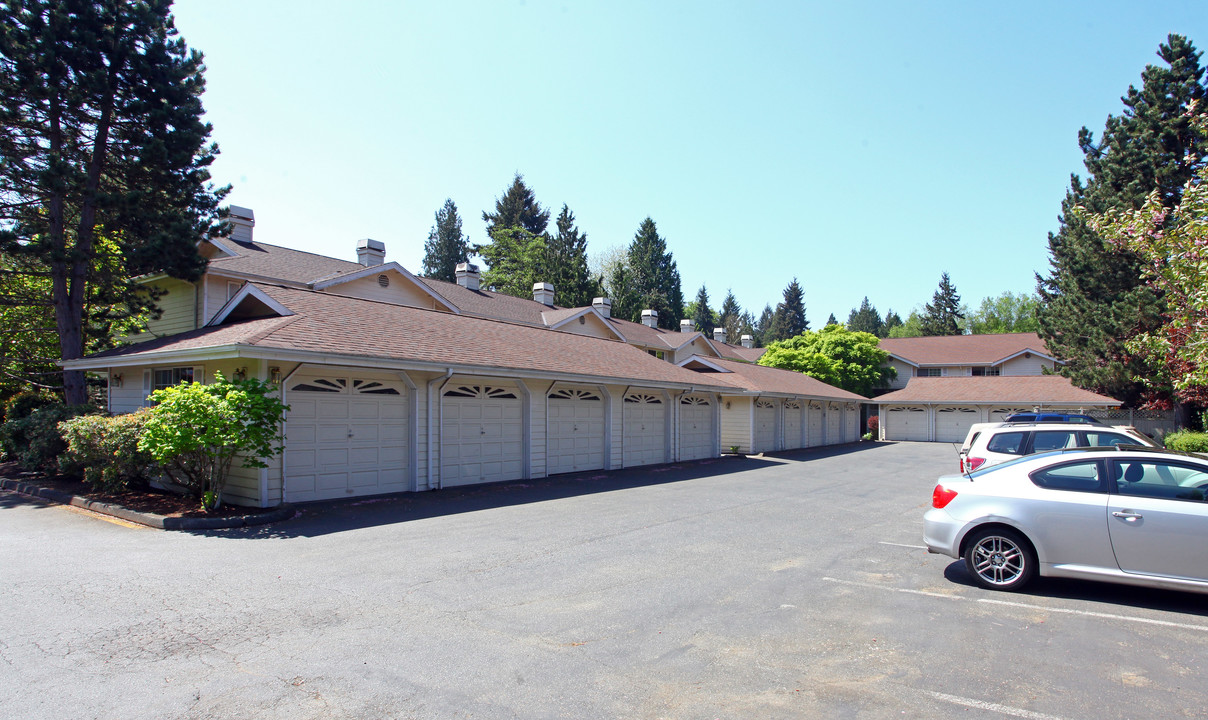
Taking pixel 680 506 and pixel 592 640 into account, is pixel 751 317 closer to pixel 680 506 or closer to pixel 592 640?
pixel 680 506

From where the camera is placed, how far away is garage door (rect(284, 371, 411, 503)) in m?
11.8

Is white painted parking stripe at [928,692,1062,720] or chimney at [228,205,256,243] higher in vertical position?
chimney at [228,205,256,243]

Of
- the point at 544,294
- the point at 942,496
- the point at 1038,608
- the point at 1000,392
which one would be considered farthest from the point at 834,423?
the point at 1038,608

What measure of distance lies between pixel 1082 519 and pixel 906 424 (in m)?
37.3

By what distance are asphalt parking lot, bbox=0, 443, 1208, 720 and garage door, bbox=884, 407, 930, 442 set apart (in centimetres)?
3357

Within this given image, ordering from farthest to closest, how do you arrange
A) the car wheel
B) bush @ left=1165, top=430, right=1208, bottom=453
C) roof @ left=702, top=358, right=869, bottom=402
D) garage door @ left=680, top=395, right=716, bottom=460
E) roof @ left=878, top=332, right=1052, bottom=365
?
1. roof @ left=878, top=332, right=1052, bottom=365
2. roof @ left=702, top=358, right=869, bottom=402
3. garage door @ left=680, top=395, right=716, bottom=460
4. bush @ left=1165, top=430, right=1208, bottom=453
5. the car wheel

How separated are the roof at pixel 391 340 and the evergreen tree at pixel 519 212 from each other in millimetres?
49705

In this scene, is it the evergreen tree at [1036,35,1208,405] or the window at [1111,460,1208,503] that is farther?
the evergreen tree at [1036,35,1208,405]

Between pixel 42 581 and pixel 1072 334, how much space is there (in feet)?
102

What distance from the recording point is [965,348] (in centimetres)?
4875

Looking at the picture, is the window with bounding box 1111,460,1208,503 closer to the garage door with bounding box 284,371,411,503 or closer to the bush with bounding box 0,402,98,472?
the garage door with bounding box 284,371,411,503

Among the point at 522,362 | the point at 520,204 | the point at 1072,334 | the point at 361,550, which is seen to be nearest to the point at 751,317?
the point at 520,204

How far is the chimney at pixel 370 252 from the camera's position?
77.4 ft

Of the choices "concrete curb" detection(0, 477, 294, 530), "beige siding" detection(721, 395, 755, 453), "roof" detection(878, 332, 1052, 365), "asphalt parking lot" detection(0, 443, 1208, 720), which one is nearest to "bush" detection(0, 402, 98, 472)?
"concrete curb" detection(0, 477, 294, 530)
